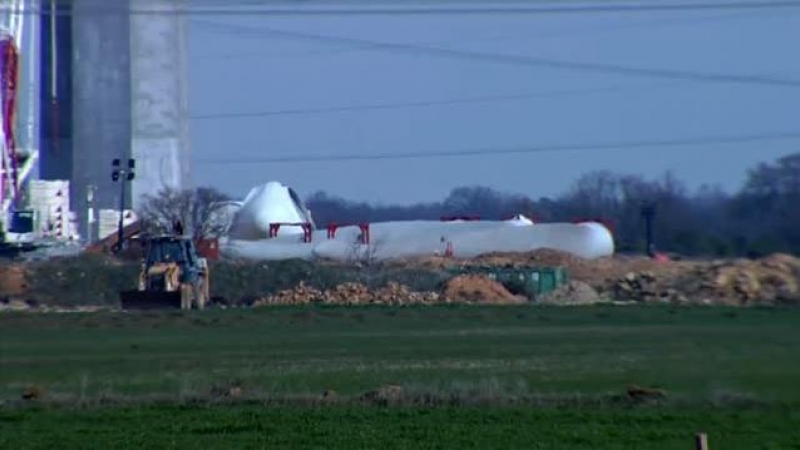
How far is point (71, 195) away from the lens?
4333 inches

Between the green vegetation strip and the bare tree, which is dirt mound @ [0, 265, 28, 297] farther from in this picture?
the green vegetation strip

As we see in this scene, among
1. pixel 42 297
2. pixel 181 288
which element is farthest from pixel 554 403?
pixel 42 297

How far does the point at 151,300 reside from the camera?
66.0 meters

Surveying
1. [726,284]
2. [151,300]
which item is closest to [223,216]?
[726,284]

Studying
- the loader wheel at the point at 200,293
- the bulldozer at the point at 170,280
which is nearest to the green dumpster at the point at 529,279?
the bulldozer at the point at 170,280

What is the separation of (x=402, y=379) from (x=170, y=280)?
1267 inches

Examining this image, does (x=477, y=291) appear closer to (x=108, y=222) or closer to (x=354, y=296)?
(x=354, y=296)

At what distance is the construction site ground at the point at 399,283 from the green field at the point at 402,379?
463 inches

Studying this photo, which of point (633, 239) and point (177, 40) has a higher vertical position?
point (177, 40)

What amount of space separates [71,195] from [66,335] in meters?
55.7

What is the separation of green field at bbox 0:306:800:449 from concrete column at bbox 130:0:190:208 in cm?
4585

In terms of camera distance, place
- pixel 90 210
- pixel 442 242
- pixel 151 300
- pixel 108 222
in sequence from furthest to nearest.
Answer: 1. pixel 90 210
2. pixel 108 222
3. pixel 442 242
4. pixel 151 300

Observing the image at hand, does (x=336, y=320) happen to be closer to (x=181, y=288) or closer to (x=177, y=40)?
(x=181, y=288)

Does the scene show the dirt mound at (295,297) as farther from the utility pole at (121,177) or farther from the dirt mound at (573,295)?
the utility pole at (121,177)
